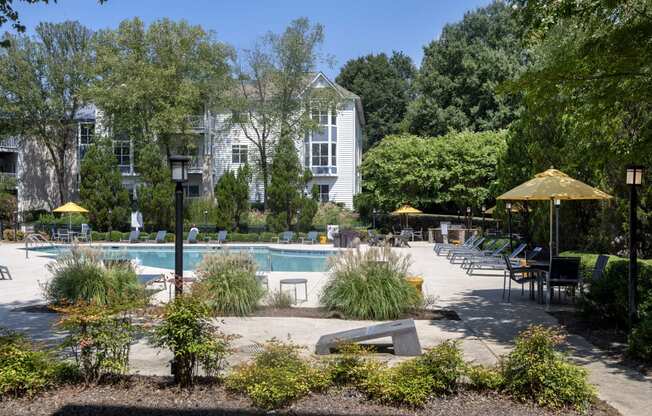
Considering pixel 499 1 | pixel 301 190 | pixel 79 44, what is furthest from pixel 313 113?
pixel 499 1

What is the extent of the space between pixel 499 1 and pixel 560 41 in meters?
35.0

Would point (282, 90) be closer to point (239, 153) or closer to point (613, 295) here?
point (239, 153)

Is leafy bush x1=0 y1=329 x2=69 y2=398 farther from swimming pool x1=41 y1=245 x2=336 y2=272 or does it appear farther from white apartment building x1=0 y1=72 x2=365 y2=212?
A: white apartment building x1=0 y1=72 x2=365 y2=212

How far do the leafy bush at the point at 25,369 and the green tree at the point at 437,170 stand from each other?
28.3 metres

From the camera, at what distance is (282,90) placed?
1399 inches

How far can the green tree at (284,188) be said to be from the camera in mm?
32562

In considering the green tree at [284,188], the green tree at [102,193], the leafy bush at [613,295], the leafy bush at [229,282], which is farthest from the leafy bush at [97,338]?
the green tree at [102,193]

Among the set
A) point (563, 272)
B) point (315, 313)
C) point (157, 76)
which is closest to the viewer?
point (315, 313)

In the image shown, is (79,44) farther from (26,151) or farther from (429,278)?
(429,278)

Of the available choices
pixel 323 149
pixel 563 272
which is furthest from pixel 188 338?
pixel 323 149

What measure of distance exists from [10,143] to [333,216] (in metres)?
23.4

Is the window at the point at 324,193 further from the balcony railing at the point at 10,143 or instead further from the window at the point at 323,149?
the balcony railing at the point at 10,143

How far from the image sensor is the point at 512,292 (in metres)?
12.1

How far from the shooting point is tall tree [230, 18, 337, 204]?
3491cm
